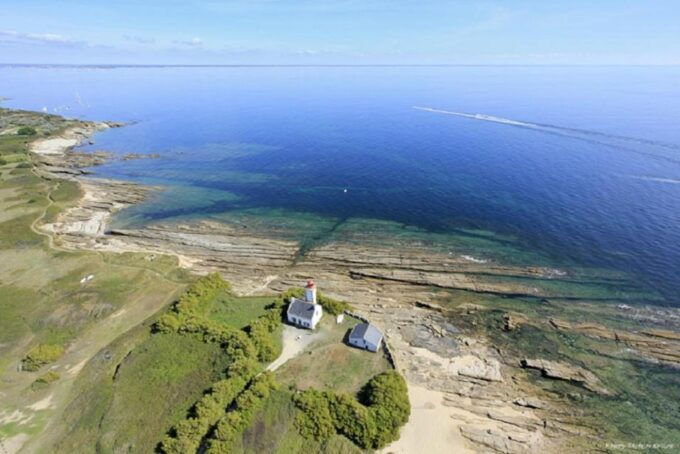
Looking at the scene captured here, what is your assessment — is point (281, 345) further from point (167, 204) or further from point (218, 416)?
point (167, 204)

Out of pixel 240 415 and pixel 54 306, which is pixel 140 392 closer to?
pixel 240 415

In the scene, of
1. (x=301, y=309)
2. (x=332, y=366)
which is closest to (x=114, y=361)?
(x=301, y=309)

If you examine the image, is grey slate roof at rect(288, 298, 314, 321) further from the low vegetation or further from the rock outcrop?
the rock outcrop

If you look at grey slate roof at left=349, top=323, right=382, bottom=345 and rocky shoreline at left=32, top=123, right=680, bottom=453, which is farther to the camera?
grey slate roof at left=349, top=323, right=382, bottom=345

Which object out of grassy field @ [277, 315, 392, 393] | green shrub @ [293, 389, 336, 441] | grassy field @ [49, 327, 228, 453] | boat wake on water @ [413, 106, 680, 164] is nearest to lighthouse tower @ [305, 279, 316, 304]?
grassy field @ [277, 315, 392, 393]

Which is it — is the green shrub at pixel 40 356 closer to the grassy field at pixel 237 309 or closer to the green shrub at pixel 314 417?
the grassy field at pixel 237 309

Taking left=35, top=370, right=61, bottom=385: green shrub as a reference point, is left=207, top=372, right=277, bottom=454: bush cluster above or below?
above
